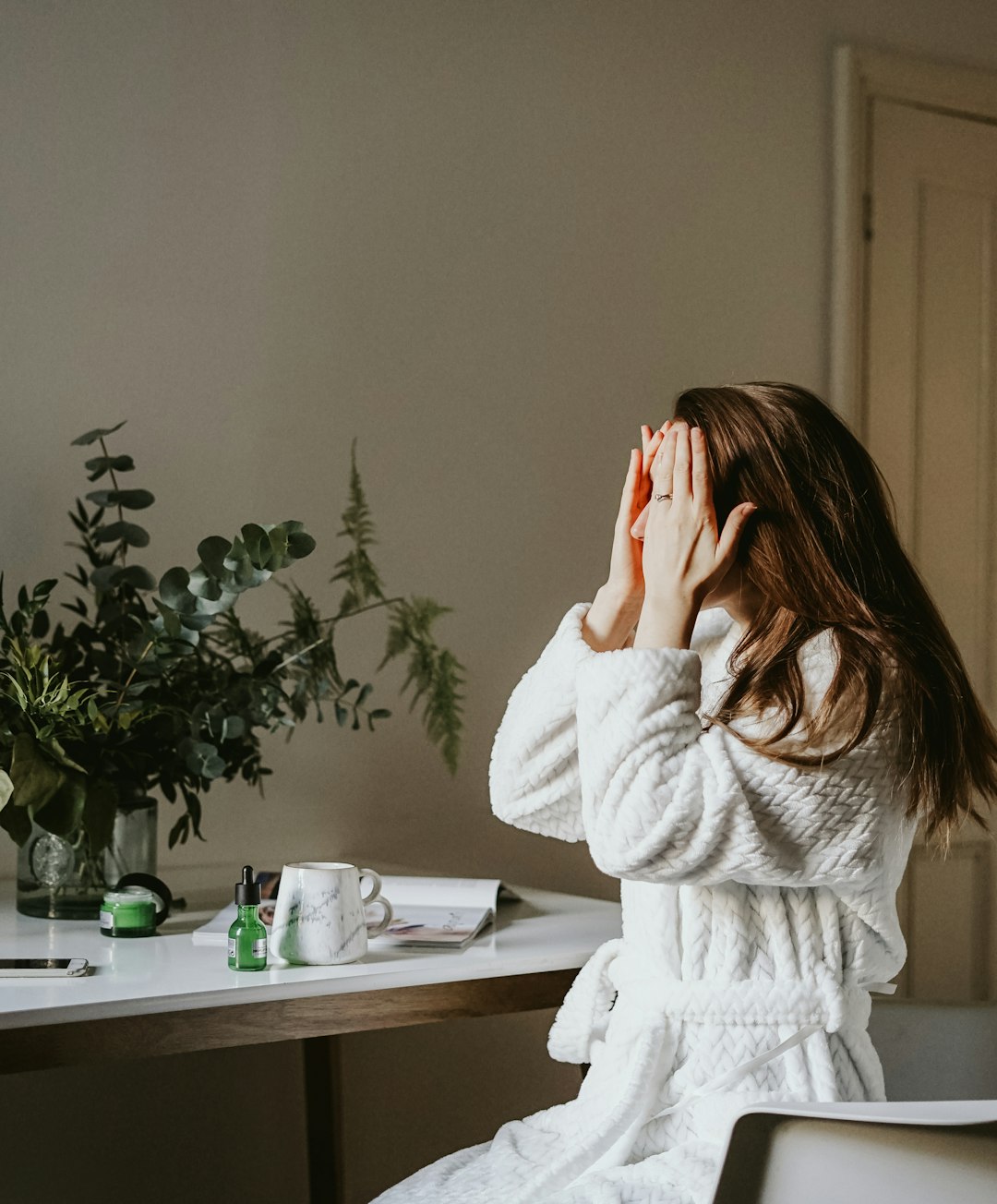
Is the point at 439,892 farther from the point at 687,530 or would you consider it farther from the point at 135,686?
the point at 687,530

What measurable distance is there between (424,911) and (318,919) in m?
0.30

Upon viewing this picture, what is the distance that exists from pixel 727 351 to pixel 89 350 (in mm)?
1205

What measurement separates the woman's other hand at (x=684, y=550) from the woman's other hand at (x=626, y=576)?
11 cm

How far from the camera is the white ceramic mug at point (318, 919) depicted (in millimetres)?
1363

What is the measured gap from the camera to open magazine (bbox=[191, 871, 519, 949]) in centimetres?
148

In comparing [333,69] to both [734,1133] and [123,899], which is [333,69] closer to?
[123,899]

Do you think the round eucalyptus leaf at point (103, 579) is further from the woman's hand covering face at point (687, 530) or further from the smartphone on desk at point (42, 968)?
the woman's hand covering face at point (687, 530)

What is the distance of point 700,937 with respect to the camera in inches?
46.4

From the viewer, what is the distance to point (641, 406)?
8.09 feet

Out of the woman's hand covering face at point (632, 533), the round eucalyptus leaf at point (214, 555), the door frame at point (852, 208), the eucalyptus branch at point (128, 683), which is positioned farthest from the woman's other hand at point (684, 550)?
the door frame at point (852, 208)

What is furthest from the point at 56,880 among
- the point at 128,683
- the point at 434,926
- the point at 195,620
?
the point at 434,926

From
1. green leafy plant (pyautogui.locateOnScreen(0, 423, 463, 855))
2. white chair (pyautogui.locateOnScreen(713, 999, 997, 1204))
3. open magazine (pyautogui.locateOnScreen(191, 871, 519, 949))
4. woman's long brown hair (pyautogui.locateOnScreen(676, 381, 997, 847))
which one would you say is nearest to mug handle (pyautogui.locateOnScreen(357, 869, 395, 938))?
open magazine (pyautogui.locateOnScreen(191, 871, 519, 949))

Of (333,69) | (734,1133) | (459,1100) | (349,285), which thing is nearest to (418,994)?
(734,1133)

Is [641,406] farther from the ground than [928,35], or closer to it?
closer to it
